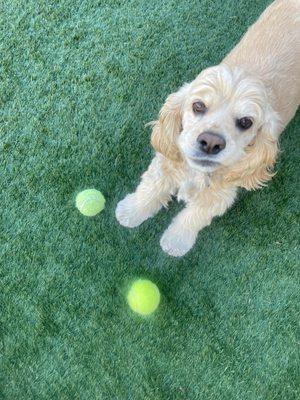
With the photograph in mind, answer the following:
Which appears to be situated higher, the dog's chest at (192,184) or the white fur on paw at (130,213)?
the dog's chest at (192,184)

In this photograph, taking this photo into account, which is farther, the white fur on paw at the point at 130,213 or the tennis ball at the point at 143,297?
the white fur on paw at the point at 130,213

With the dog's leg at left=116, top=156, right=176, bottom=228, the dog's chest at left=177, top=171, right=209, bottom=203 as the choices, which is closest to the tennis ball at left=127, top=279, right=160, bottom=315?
the dog's leg at left=116, top=156, right=176, bottom=228

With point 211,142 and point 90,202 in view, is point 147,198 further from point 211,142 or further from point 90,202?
point 211,142

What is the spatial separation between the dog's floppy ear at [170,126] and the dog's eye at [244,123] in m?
0.25

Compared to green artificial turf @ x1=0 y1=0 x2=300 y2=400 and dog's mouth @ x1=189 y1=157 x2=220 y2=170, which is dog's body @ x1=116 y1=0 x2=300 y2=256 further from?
green artificial turf @ x1=0 y1=0 x2=300 y2=400

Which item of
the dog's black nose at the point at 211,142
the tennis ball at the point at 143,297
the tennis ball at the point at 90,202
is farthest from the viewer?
the tennis ball at the point at 90,202

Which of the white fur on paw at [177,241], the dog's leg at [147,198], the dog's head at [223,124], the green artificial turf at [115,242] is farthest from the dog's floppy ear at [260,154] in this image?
the green artificial turf at [115,242]

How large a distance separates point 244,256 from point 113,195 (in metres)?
0.73

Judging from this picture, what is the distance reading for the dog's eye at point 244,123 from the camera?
185 cm

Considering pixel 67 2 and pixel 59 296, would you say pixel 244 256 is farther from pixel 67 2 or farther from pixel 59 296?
pixel 67 2

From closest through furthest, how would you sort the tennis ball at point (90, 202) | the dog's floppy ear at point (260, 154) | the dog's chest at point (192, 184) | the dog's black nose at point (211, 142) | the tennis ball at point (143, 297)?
the dog's black nose at point (211, 142), the dog's floppy ear at point (260, 154), the dog's chest at point (192, 184), the tennis ball at point (143, 297), the tennis ball at point (90, 202)

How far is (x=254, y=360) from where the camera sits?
93.7 inches

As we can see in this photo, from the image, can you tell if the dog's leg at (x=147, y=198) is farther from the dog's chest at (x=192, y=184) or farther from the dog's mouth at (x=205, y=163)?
the dog's mouth at (x=205, y=163)

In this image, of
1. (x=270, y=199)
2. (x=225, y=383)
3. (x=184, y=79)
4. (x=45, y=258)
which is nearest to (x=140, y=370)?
(x=225, y=383)
